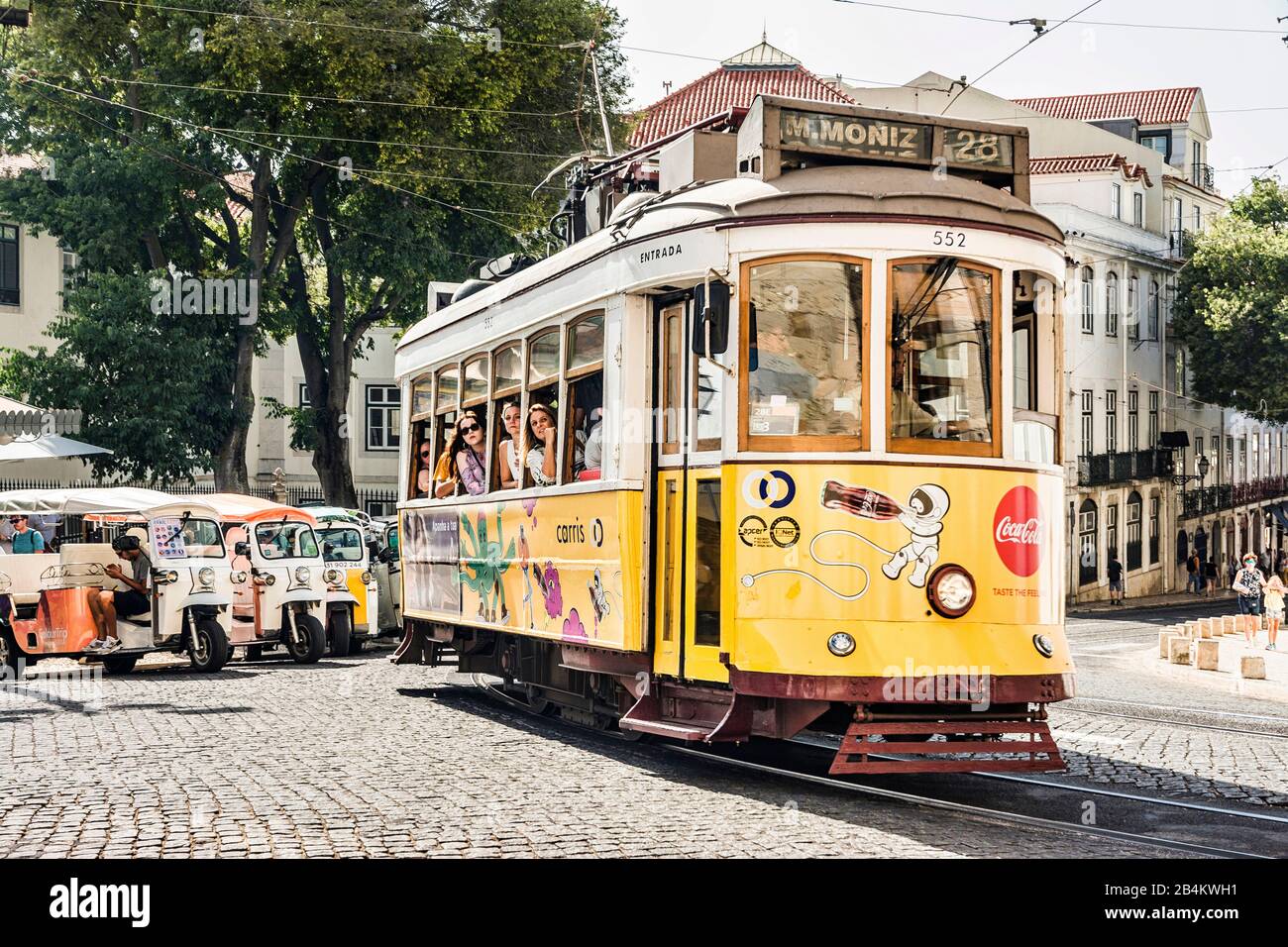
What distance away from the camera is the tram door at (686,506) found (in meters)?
10.5

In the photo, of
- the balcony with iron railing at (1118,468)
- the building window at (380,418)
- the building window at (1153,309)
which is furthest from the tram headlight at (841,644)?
the building window at (1153,309)

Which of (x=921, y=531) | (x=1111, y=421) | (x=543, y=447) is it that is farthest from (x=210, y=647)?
(x=1111, y=421)

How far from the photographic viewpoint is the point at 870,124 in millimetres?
10883

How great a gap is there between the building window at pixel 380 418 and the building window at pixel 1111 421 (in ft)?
73.8

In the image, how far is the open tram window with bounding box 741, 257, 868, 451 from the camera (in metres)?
10.2

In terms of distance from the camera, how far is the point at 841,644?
9.88 metres

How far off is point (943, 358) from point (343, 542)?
16306mm

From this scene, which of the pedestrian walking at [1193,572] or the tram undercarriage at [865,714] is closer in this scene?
the tram undercarriage at [865,714]

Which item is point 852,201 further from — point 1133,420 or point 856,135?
point 1133,420

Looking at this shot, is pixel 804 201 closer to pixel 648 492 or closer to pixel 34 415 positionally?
pixel 648 492

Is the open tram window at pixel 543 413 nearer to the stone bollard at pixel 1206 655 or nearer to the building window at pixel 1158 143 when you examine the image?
the stone bollard at pixel 1206 655

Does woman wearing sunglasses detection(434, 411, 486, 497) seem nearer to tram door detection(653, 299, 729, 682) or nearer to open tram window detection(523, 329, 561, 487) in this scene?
open tram window detection(523, 329, 561, 487)

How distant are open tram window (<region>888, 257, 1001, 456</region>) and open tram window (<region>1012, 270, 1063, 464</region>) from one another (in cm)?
24
